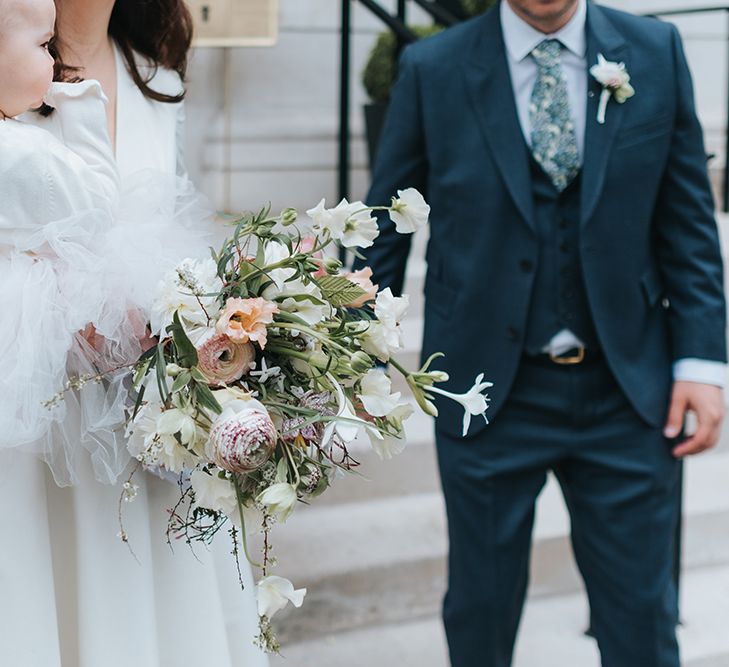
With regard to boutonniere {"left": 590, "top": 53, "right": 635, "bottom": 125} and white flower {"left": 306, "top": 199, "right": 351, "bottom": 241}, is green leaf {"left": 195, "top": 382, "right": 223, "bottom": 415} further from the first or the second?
boutonniere {"left": 590, "top": 53, "right": 635, "bottom": 125}

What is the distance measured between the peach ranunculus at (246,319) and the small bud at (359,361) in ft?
0.41

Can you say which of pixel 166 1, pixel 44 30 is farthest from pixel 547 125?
pixel 44 30

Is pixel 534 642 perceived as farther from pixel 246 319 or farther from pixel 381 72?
pixel 381 72

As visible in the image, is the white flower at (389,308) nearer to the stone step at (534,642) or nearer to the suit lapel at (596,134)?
the suit lapel at (596,134)

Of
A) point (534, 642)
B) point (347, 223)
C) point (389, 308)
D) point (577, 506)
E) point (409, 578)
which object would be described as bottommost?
point (534, 642)

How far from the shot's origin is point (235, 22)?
192 inches

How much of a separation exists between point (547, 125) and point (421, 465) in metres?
1.63

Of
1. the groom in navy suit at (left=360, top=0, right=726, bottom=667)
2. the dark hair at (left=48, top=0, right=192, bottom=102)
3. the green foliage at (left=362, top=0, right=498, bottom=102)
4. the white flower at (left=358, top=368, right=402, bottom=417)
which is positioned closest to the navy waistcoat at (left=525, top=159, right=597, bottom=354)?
the groom in navy suit at (left=360, top=0, right=726, bottom=667)

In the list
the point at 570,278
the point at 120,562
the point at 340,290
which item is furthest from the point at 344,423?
the point at 570,278

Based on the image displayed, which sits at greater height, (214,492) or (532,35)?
(532,35)

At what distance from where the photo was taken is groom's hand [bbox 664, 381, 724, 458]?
7.64 ft

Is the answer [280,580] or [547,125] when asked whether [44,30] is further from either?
[547,125]

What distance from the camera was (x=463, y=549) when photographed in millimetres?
2455

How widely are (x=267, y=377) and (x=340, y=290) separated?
158 millimetres
